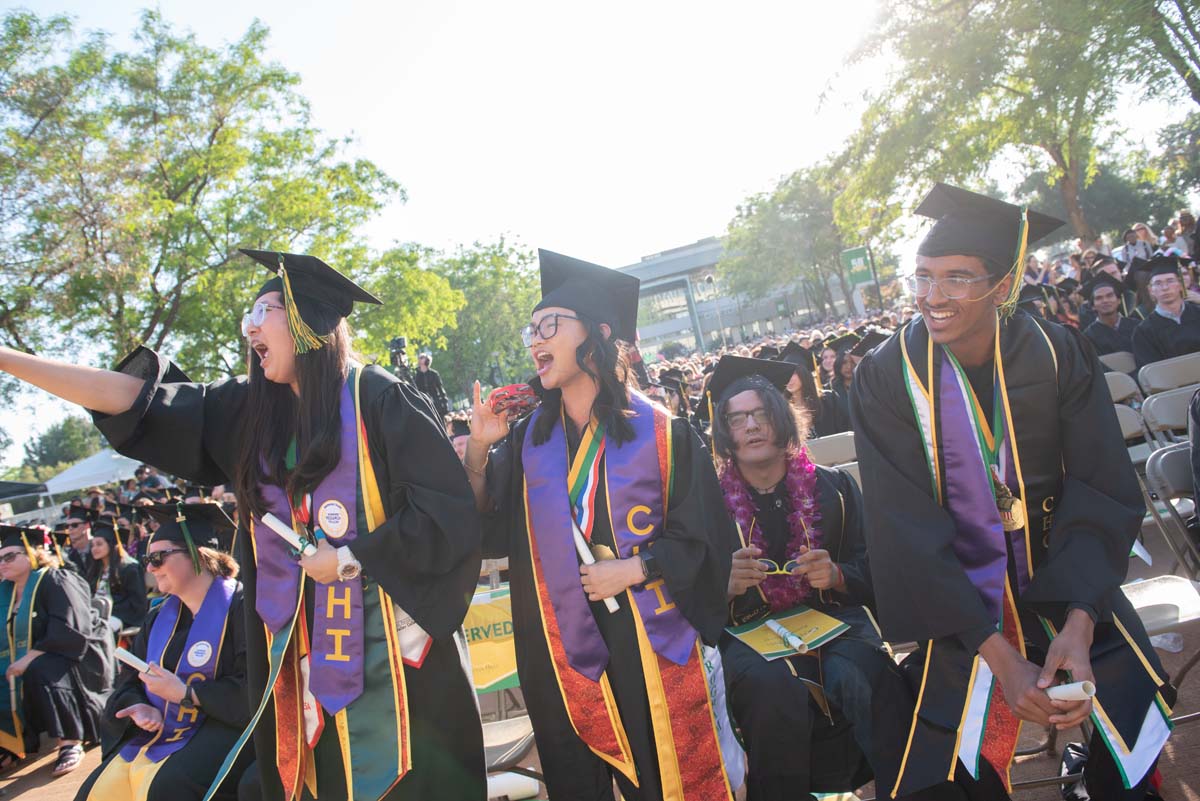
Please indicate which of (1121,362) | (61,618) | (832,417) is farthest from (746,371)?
(61,618)

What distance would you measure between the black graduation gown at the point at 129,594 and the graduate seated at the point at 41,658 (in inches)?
64.1

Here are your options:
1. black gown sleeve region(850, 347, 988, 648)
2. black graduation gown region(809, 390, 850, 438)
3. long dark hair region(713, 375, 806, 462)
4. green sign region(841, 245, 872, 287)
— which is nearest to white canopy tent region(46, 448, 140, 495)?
green sign region(841, 245, 872, 287)

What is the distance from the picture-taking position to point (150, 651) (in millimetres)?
3994

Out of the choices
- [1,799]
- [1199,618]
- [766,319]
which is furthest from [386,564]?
[766,319]

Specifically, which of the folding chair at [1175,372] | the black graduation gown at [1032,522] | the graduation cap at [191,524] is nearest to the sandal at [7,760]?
the graduation cap at [191,524]

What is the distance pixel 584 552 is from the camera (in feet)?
8.72

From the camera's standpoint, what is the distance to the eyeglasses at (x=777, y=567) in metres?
3.37

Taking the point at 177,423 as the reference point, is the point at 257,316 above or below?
above

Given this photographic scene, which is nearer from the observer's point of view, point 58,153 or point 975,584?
point 975,584

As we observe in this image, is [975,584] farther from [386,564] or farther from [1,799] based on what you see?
[1,799]

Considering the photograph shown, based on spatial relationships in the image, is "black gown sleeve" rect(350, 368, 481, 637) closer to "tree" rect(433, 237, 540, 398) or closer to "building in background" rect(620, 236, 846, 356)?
"tree" rect(433, 237, 540, 398)

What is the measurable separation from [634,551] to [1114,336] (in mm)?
7927

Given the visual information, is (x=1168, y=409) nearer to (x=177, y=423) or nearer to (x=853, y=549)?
(x=853, y=549)

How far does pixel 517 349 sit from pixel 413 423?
43.7 metres
